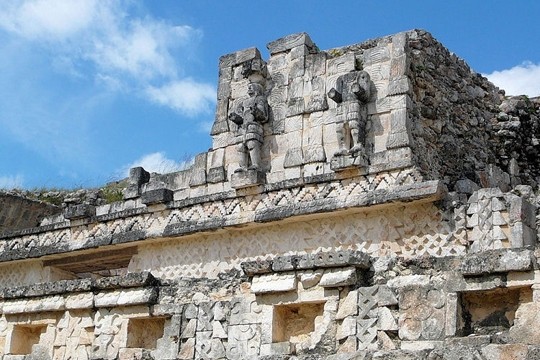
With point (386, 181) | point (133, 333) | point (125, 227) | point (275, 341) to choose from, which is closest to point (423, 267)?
point (275, 341)

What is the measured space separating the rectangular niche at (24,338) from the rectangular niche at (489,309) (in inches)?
169

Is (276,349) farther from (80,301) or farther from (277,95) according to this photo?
(277,95)

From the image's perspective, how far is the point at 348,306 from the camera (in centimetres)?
589

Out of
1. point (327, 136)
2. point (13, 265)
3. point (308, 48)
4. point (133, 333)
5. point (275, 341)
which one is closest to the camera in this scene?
point (275, 341)

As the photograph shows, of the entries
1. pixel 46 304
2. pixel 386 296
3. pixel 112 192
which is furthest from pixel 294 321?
pixel 112 192

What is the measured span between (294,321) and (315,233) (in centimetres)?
481

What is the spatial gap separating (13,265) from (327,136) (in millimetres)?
6488

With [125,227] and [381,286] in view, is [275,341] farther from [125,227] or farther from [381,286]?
[125,227]

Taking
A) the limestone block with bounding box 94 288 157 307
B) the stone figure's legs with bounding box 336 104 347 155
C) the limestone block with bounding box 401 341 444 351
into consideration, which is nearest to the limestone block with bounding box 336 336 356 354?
the limestone block with bounding box 401 341 444 351

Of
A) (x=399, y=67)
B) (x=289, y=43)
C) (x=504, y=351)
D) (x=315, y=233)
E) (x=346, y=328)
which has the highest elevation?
(x=289, y=43)

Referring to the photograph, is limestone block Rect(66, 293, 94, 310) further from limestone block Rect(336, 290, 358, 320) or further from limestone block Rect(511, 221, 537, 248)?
limestone block Rect(511, 221, 537, 248)

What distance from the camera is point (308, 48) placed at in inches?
493

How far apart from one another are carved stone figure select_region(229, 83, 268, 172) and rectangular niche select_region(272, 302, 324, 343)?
586cm

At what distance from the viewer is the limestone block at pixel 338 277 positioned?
5906 mm
